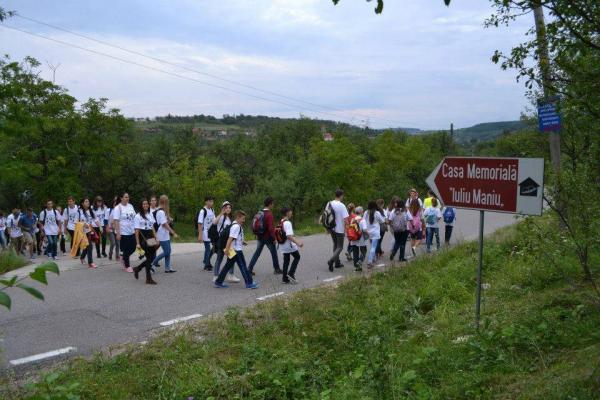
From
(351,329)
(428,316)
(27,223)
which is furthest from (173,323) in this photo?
(27,223)

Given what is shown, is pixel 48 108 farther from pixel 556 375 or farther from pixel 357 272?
pixel 556 375

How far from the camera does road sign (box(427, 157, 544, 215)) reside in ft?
16.1

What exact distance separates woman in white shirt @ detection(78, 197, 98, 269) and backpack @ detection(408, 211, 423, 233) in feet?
25.8

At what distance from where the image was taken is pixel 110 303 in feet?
29.0

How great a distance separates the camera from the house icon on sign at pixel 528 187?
4895 millimetres

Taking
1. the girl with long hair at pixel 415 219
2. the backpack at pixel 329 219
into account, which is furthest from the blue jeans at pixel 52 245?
the girl with long hair at pixel 415 219

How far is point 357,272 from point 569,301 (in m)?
5.61

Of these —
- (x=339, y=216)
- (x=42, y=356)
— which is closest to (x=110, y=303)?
(x=42, y=356)

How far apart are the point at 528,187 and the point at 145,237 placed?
815 centimetres

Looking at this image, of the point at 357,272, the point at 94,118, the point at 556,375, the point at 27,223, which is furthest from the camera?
the point at 94,118

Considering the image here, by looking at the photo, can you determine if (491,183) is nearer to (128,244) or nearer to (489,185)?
(489,185)

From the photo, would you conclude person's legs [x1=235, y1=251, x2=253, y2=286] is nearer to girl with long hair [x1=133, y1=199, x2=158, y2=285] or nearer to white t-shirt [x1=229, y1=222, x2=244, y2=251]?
white t-shirt [x1=229, y1=222, x2=244, y2=251]

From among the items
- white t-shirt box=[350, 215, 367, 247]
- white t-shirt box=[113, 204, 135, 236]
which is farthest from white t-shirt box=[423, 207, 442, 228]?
white t-shirt box=[113, 204, 135, 236]

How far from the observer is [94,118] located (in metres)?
33.9
